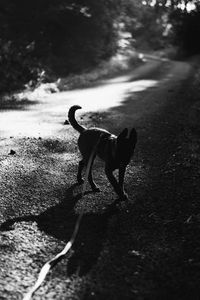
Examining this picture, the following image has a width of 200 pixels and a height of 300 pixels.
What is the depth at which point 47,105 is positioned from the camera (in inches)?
493

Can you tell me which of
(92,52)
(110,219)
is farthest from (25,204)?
(92,52)

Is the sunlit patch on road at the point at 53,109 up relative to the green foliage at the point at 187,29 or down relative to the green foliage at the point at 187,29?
down

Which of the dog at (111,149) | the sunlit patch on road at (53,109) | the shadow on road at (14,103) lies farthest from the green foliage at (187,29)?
the dog at (111,149)

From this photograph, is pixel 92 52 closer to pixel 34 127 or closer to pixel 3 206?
pixel 34 127

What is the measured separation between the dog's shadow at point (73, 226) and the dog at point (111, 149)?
40 centimetres

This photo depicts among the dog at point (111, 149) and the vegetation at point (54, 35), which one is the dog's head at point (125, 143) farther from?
the vegetation at point (54, 35)

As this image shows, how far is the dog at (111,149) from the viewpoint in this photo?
468 cm

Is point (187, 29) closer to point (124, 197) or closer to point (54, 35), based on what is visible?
point (54, 35)

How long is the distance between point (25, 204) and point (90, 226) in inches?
40.3

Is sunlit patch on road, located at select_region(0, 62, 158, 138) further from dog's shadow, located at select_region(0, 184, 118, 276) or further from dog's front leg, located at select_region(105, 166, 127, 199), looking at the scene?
dog's shadow, located at select_region(0, 184, 118, 276)

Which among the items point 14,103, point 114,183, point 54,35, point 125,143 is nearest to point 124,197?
point 114,183

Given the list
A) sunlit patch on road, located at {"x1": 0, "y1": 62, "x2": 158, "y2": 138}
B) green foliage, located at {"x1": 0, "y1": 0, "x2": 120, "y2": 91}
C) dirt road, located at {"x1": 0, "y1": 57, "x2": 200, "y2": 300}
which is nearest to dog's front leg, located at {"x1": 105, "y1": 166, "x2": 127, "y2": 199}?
dirt road, located at {"x1": 0, "y1": 57, "x2": 200, "y2": 300}

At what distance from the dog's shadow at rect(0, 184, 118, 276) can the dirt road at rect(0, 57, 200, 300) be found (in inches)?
0.4

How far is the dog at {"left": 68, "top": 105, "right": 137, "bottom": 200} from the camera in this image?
468 centimetres
